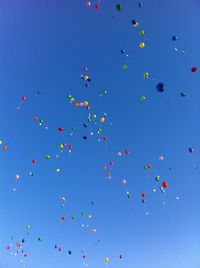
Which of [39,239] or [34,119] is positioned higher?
[34,119]

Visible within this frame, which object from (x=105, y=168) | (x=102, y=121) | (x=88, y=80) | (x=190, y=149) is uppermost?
(x=88, y=80)

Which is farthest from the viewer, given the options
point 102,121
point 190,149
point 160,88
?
point 102,121

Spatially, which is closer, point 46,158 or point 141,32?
point 141,32

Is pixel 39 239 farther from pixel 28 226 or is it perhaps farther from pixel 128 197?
pixel 128 197

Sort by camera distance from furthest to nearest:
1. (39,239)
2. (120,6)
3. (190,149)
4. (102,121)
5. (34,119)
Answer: (39,239)
(34,119)
(102,121)
(190,149)
(120,6)

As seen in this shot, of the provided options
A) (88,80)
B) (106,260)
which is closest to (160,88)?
(88,80)

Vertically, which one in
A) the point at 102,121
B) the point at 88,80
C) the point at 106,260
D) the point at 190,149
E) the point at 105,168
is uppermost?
the point at 88,80

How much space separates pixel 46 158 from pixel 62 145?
756 millimetres

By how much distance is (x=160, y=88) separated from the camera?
869 cm

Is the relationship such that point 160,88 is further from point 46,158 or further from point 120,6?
point 46,158

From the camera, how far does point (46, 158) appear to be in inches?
472

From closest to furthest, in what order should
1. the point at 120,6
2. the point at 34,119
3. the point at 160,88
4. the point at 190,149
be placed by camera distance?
the point at 160,88, the point at 120,6, the point at 190,149, the point at 34,119

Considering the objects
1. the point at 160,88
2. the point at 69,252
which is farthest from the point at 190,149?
the point at 69,252

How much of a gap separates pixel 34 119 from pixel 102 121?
229 centimetres
